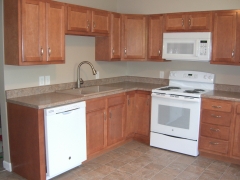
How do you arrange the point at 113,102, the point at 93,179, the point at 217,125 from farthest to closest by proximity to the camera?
1. the point at 113,102
2. the point at 217,125
3. the point at 93,179

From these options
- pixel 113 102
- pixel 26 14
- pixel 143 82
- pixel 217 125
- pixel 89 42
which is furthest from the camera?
pixel 143 82

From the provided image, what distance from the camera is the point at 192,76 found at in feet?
14.3

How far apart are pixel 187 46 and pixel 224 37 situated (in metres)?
0.53

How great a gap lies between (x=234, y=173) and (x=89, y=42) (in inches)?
111

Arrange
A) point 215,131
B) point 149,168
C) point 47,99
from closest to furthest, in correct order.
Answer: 1. point 47,99
2. point 149,168
3. point 215,131

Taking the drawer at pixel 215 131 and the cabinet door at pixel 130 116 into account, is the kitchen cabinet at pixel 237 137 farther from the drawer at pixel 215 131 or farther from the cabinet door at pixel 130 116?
the cabinet door at pixel 130 116

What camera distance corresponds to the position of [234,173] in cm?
342

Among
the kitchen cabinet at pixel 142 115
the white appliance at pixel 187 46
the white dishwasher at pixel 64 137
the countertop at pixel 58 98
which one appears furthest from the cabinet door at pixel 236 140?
the white dishwasher at pixel 64 137

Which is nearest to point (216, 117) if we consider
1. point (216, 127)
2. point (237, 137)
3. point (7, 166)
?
point (216, 127)

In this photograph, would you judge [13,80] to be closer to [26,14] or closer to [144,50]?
[26,14]

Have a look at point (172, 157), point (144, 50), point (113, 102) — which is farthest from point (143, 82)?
point (172, 157)

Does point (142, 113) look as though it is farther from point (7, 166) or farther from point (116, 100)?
point (7, 166)

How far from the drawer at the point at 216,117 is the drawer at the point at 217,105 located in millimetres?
57

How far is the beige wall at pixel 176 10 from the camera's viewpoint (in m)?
4.05
